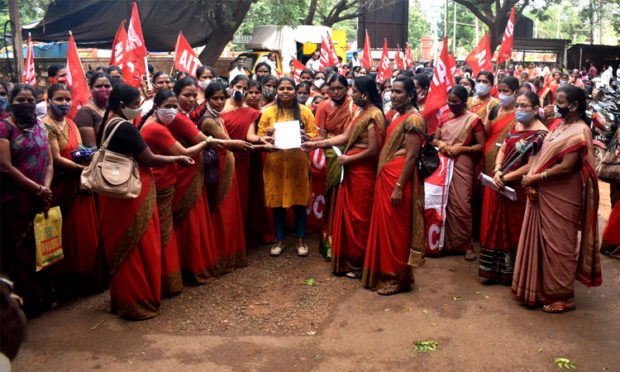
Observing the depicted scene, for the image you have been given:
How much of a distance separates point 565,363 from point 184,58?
5.96 meters

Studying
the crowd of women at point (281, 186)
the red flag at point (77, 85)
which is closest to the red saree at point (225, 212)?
the crowd of women at point (281, 186)

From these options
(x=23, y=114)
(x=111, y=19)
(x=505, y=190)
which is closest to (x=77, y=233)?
(x=23, y=114)

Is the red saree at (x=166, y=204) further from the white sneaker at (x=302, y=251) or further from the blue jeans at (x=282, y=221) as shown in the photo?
the white sneaker at (x=302, y=251)

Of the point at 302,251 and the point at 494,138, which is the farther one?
the point at 302,251

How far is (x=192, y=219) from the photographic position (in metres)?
4.80

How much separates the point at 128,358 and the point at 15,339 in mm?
2104

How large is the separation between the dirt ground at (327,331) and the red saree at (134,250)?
0.15m

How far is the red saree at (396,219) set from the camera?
452 cm

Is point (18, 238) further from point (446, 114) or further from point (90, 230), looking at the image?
point (446, 114)

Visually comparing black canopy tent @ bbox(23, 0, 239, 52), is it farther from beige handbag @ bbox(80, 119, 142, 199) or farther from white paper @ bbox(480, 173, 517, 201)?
white paper @ bbox(480, 173, 517, 201)

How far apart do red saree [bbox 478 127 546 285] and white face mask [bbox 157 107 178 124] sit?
2834 millimetres

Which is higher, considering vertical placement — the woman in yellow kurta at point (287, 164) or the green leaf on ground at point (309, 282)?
the woman in yellow kurta at point (287, 164)

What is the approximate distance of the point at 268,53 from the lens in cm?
1719

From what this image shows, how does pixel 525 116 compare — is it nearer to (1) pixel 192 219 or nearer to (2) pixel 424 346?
(2) pixel 424 346
